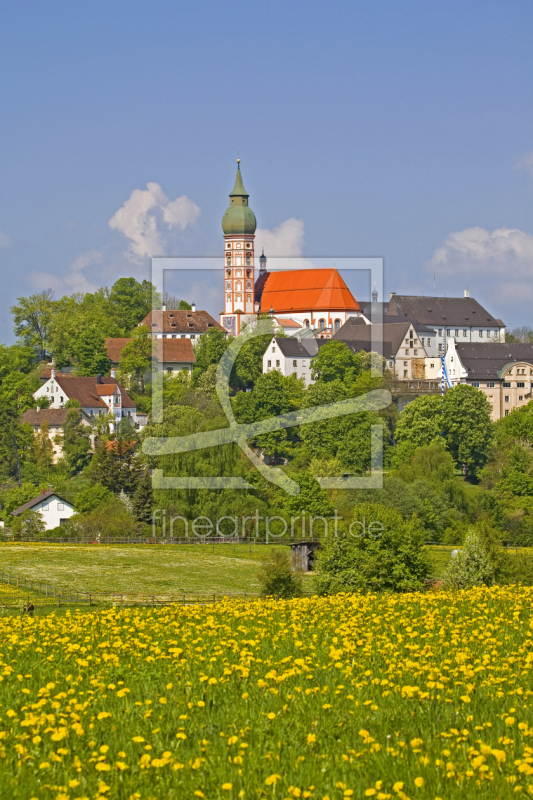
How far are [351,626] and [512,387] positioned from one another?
3884 inches

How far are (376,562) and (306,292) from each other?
367 feet

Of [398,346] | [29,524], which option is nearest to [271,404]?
[398,346]

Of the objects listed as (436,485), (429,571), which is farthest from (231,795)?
(436,485)

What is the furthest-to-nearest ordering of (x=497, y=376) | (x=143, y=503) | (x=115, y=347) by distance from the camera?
(x=115, y=347) < (x=497, y=376) < (x=143, y=503)

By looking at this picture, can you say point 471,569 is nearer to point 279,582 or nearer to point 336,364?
point 279,582

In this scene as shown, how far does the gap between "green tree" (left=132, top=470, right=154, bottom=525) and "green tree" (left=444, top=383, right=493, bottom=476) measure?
31359 mm

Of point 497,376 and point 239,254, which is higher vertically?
point 239,254

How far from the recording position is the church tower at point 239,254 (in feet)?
469

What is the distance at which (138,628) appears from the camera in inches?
574

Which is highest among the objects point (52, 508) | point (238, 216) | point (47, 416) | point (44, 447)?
point (238, 216)

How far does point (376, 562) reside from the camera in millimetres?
33125

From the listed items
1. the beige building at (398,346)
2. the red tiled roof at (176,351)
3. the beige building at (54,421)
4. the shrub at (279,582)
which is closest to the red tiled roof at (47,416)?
the beige building at (54,421)

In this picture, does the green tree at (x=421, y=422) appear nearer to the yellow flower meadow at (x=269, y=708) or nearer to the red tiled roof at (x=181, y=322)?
the red tiled roof at (x=181, y=322)

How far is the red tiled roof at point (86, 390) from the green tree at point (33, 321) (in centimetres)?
1972
